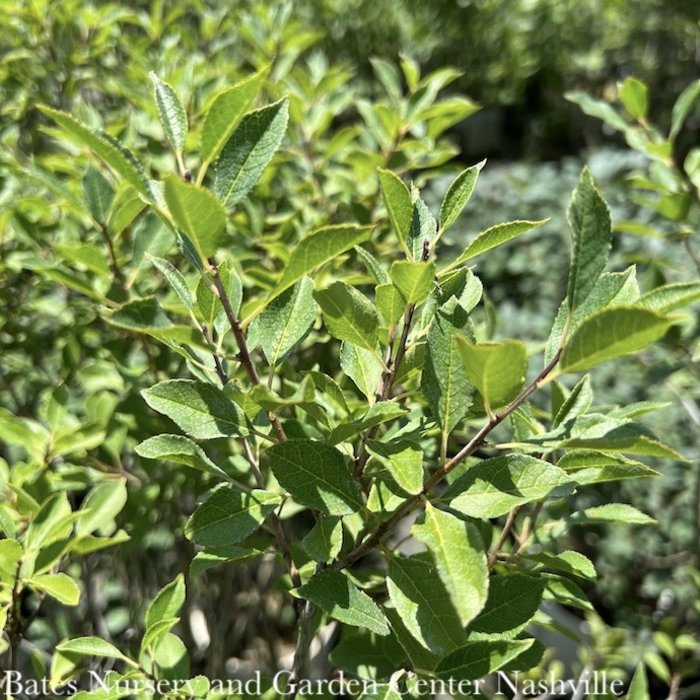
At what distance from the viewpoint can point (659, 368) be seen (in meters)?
1.68

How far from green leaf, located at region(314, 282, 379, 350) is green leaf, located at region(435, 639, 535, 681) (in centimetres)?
34

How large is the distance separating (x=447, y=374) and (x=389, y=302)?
0.10 meters

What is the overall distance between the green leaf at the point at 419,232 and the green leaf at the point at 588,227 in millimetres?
196

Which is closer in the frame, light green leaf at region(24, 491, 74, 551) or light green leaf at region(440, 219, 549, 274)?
light green leaf at region(440, 219, 549, 274)

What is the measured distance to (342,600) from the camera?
0.73m

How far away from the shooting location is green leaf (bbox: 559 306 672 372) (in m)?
0.52

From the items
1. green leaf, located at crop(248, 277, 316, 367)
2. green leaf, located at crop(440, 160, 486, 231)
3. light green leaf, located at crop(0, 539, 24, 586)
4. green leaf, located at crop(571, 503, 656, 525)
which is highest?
green leaf, located at crop(440, 160, 486, 231)

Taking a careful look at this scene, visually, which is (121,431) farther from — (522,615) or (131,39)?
(131,39)

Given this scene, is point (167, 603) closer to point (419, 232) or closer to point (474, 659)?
point (474, 659)

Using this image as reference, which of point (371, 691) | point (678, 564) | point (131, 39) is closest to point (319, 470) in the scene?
point (371, 691)

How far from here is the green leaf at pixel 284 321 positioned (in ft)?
2.56

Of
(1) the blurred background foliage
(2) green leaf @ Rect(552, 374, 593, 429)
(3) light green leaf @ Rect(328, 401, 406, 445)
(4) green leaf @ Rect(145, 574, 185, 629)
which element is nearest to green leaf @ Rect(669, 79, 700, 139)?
(1) the blurred background foliage

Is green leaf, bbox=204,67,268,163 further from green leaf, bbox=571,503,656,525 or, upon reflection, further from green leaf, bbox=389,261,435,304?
green leaf, bbox=571,503,656,525

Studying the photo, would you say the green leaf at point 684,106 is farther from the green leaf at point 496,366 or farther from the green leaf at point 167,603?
the green leaf at point 167,603
